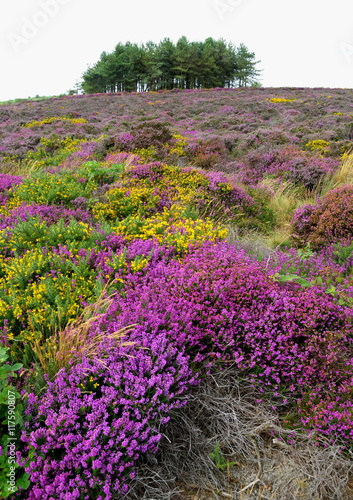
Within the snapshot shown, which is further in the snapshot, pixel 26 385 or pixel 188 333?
pixel 188 333

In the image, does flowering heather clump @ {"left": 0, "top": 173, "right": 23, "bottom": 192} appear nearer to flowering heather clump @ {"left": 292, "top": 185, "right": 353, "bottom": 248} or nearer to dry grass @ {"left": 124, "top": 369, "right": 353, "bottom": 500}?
flowering heather clump @ {"left": 292, "top": 185, "right": 353, "bottom": 248}

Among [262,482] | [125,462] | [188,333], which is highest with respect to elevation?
[188,333]

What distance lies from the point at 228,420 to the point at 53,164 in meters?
9.10

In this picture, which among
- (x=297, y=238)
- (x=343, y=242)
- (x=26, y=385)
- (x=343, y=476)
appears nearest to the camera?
(x=343, y=476)

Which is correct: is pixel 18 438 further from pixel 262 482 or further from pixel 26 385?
pixel 262 482

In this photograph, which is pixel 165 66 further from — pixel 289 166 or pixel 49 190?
pixel 49 190

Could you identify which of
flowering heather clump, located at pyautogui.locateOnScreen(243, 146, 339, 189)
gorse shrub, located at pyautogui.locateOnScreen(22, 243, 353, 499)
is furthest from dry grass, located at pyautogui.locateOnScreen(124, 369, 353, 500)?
flowering heather clump, located at pyautogui.locateOnScreen(243, 146, 339, 189)

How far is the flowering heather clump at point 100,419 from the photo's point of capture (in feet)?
5.70

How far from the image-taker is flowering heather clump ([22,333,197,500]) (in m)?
1.74

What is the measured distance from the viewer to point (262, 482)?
2.06 metres

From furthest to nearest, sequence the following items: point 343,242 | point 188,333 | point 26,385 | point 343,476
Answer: point 343,242 < point 188,333 < point 26,385 < point 343,476

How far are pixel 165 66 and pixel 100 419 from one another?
49.2 meters

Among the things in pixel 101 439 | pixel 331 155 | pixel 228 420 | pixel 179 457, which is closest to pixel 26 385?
pixel 101 439

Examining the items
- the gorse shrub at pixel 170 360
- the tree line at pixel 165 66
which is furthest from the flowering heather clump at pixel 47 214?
the tree line at pixel 165 66
